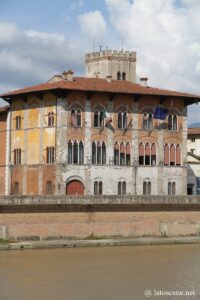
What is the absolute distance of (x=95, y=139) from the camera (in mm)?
57344

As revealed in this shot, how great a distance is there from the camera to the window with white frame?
5650cm

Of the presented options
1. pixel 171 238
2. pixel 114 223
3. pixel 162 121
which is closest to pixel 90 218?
pixel 114 223

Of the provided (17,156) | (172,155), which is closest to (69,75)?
(17,156)

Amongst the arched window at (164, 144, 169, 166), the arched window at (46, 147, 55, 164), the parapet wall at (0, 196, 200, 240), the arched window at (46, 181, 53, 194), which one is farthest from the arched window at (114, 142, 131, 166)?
the parapet wall at (0, 196, 200, 240)

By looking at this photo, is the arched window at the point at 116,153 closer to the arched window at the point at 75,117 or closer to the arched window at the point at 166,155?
the arched window at the point at 75,117

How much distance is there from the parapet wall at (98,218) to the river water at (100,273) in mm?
3066

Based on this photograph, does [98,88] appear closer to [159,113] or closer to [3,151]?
[159,113]

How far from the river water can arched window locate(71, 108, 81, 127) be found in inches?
514

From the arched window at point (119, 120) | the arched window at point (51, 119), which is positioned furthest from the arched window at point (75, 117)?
the arched window at point (119, 120)

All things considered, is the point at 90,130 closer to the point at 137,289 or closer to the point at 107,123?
the point at 107,123

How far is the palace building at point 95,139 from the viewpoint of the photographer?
5647 cm

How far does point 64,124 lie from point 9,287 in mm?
24674

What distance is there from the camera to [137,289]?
32250 mm

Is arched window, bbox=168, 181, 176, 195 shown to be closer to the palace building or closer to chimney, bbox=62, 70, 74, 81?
the palace building
